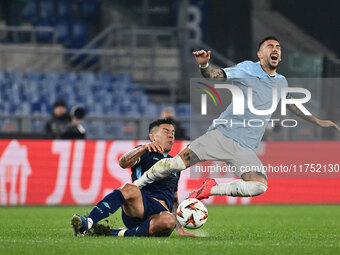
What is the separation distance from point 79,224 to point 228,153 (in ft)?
5.96

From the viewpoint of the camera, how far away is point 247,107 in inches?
338

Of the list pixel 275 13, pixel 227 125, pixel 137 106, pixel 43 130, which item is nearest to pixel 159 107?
pixel 137 106

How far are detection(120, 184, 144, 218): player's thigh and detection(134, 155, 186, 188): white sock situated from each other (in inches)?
8.2

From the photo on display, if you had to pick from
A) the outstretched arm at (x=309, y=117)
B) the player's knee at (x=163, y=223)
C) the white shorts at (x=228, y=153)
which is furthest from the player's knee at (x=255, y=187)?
the outstretched arm at (x=309, y=117)

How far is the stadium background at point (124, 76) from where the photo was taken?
49.6 ft

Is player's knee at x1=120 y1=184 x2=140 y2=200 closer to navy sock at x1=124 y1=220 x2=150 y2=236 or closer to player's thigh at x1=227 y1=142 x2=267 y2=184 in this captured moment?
navy sock at x1=124 y1=220 x2=150 y2=236

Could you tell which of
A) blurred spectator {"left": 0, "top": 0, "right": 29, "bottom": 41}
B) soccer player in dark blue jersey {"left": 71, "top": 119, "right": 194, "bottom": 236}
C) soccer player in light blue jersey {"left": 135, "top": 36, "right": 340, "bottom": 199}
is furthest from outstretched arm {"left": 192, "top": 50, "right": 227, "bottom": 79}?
blurred spectator {"left": 0, "top": 0, "right": 29, "bottom": 41}

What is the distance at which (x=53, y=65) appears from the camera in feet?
71.8

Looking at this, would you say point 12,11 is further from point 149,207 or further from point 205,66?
point 149,207

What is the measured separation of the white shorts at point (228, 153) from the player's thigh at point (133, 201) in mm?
936

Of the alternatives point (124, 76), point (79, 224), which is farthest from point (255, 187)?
point (124, 76)

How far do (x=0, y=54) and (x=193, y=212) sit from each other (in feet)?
48.4

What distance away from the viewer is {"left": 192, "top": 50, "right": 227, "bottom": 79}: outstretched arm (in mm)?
8085

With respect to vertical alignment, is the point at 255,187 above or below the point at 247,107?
below
